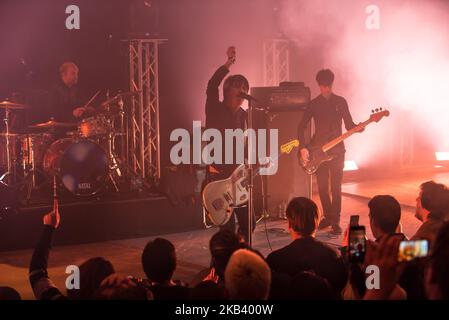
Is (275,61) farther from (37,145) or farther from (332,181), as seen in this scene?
(37,145)

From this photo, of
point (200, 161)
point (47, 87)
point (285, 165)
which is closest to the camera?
point (285, 165)

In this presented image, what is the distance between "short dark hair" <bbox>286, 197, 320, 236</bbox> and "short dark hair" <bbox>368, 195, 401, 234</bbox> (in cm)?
41

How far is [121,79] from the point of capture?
11.5 metres

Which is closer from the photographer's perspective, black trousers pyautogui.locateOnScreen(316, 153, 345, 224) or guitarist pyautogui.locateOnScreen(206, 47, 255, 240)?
guitarist pyautogui.locateOnScreen(206, 47, 255, 240)

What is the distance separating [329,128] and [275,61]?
3.33m

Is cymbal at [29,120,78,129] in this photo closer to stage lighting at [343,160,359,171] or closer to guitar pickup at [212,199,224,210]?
guitar pickup at [212,199,224,210]

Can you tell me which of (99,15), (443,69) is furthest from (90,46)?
(443,69)

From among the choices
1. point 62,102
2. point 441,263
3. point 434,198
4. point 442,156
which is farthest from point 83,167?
point 442,156

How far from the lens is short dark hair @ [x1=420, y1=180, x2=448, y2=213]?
493cm

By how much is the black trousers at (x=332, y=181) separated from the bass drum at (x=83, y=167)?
293 cm

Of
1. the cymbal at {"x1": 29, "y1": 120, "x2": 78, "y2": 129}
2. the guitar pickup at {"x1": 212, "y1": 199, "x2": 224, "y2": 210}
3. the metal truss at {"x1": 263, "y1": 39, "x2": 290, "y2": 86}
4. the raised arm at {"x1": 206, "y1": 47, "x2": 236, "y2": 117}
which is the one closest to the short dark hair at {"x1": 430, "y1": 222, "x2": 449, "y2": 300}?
the guitar pickup at {"x1": 212, "y1": 199, "x2": 224, "y2": 210}
